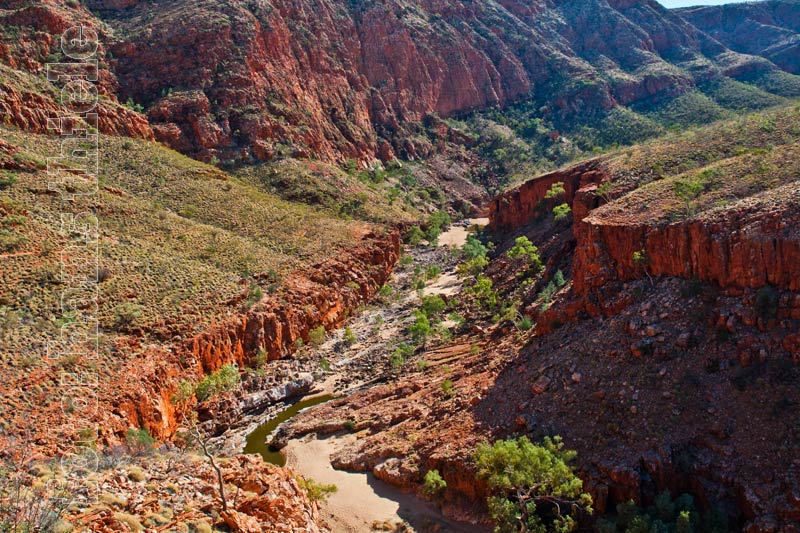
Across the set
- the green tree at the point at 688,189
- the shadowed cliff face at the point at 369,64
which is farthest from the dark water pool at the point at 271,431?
the shadowed cliff face at the point at 369,64

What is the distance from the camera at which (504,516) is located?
18.3 m

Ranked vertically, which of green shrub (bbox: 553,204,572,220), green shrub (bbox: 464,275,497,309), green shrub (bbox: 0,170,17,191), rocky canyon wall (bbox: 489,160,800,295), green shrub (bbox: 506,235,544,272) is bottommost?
green shrub (bbox: 0,170,17,191)

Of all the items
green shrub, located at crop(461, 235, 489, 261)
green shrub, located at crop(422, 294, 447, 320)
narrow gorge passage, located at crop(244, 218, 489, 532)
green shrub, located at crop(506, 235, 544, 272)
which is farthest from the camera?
green shrub, located at crop(461, 235, 489, 261)

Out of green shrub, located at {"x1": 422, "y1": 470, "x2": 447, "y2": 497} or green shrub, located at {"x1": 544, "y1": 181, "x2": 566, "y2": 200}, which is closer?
green shrub, located at {"x1": 422, "y1": 470, "x2": 447, "y2": 497}

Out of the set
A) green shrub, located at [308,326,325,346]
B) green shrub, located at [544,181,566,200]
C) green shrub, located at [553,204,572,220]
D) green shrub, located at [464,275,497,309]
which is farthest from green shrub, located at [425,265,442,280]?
green shrub, located at [308,326,325,346]

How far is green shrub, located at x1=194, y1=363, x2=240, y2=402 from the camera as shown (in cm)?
3053

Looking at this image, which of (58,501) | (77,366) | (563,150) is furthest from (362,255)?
(563,150)

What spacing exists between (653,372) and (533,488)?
7.21 meters

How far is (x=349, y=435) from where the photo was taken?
28.3 meters

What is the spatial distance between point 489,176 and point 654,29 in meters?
66.1

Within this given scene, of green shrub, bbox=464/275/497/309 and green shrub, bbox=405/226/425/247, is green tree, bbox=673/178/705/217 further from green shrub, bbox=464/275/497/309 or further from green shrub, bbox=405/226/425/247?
green shrub, bbox=405/226/425/247

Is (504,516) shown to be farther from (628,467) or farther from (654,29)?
(654,29)

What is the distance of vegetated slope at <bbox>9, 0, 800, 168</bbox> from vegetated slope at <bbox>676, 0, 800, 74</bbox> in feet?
31.4

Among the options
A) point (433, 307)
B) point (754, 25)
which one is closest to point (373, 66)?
point (433, 307)
